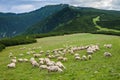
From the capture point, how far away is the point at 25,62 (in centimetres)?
3606

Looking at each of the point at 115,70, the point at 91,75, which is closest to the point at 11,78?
the point at 91,75

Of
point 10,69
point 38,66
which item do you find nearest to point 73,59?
point 38,66

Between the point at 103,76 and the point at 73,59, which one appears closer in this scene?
the point at 103,76

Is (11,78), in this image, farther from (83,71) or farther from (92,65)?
(92,65)

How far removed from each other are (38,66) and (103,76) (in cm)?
942

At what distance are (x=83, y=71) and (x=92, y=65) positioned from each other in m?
3.07

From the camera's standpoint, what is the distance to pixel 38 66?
31.2 metres

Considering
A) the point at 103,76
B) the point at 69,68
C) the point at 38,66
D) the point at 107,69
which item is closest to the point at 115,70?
the point at 107,69

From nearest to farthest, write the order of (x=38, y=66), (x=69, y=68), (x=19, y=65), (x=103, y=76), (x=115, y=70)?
(x=103, y=76), (x=115, y=70), (x=69, y=68), (x=38, y=66), (x=19, y=65)

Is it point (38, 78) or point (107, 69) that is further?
point (107, 69)

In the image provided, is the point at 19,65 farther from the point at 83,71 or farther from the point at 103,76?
the point at 103,76

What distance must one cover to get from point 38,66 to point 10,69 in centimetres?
318

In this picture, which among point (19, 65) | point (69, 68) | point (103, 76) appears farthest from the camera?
point (19, 65)

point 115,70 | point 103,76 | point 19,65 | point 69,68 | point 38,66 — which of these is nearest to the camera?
point 103,76
